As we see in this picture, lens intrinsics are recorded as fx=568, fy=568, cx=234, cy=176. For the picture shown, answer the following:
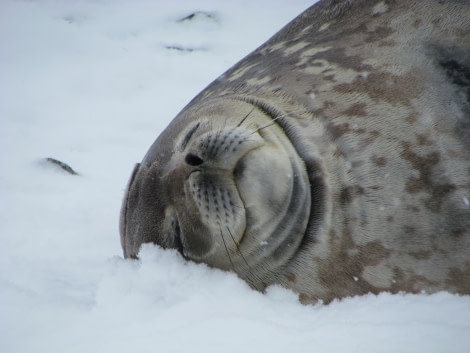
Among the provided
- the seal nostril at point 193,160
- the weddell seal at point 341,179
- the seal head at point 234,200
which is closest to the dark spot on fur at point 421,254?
the weddell seal at point 341,179

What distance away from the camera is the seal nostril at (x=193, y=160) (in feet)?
7.33

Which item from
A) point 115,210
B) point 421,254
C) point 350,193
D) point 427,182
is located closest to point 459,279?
point 421,254

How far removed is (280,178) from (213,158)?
0.27 m

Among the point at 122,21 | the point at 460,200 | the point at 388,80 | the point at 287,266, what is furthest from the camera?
the point at 122,21

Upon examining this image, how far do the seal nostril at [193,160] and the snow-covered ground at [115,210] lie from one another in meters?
0.38

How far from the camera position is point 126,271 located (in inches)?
90.4

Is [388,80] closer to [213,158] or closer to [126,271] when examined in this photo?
[213,158]

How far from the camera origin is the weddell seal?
2123 mm

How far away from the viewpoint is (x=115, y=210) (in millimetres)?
3465

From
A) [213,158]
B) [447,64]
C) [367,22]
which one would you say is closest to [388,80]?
[447,64]

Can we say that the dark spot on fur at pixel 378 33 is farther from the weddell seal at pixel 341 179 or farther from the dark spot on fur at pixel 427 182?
the dark spot on fur at pixel 427 182

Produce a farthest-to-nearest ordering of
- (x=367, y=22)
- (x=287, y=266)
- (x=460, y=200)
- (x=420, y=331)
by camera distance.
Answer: (x=367, y=22) < (x=287, y=266) < (x=460, y=200) < (x=420, y=331)

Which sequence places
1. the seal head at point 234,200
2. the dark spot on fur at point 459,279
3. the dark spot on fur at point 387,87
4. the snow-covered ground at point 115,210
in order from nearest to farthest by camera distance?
the snow-covered ground at point 115,210, the dark spot on fur at point 459,279, the seal head at point 234,200, the dark spot on fur at point 387,87

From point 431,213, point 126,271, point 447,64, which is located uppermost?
point 447,64
